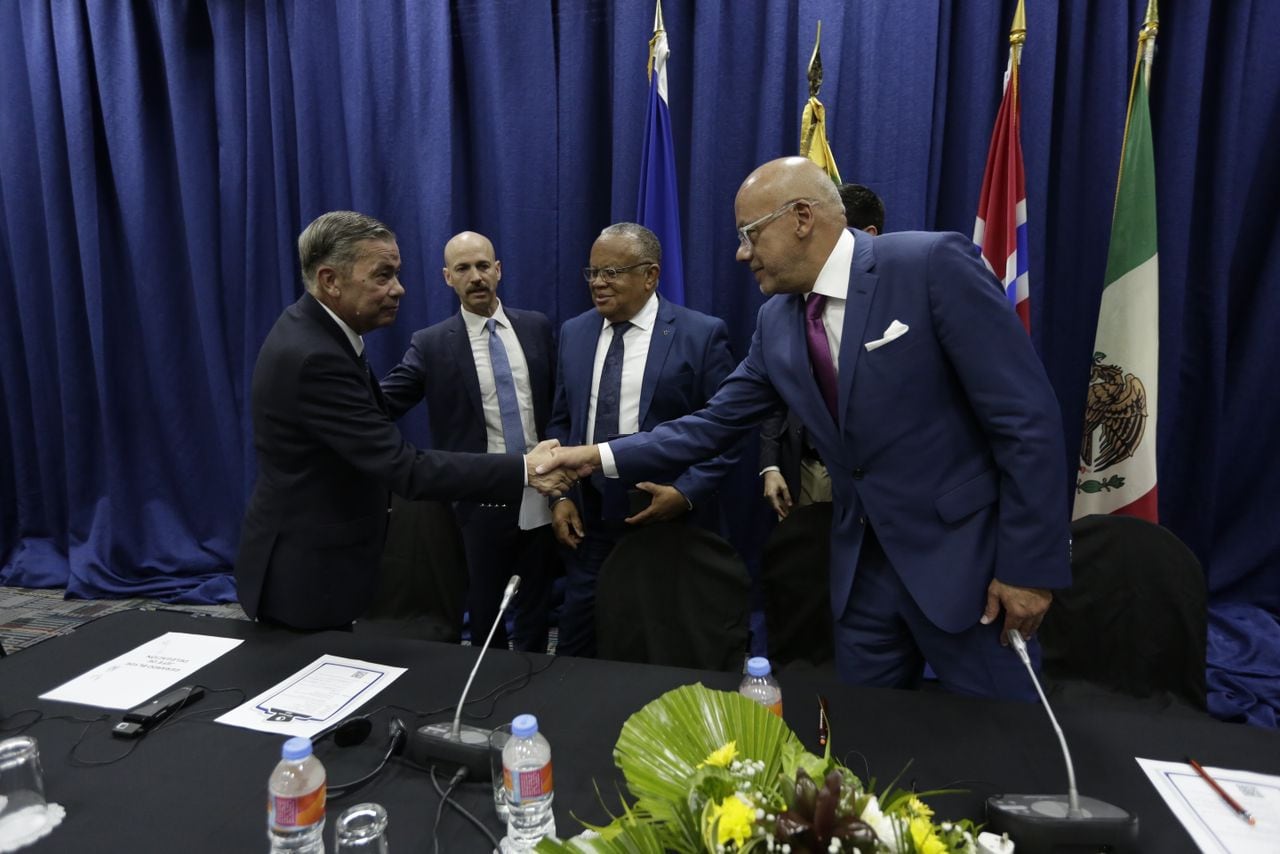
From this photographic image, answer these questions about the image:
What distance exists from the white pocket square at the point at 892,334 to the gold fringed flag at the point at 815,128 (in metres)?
1.49

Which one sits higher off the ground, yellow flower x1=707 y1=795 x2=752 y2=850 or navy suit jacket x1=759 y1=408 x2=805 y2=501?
yellow flower x1=707 y1=795 x2=752 y2=850

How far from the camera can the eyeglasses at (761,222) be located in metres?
1.68

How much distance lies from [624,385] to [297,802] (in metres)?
1.78

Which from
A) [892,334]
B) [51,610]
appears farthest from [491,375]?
[51,610]

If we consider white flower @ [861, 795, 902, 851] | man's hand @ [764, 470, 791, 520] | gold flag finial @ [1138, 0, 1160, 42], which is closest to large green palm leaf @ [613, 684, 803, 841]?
white flower @ [861, 795, 902, 851]

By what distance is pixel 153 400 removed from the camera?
435 cm

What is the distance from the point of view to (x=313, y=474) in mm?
1912

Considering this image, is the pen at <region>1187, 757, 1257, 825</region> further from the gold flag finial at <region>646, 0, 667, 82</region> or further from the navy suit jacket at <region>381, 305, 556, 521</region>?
the gold flag finial at <region>646, 0, 667, 82</region>

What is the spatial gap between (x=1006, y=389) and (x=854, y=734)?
0.77 metres

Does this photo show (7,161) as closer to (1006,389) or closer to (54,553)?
(54,553)

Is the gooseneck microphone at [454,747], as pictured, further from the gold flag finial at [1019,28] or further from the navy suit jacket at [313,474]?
the gold flag finial at [1019,28]

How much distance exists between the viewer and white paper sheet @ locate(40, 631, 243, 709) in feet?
4.79

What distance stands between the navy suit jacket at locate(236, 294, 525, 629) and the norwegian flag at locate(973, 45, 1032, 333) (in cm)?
238

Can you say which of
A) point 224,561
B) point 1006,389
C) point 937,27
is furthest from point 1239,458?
point 224,561
